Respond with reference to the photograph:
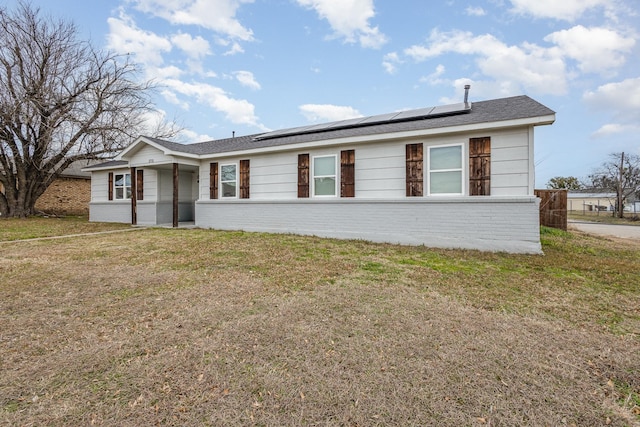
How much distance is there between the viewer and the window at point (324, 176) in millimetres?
9609

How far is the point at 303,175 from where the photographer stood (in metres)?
10.0

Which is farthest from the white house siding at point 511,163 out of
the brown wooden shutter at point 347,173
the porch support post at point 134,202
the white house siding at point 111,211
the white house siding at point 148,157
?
the white house siding at point 111,211

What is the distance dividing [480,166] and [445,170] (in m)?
0.81

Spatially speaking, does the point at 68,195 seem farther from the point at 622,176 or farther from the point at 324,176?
the point at 622,176

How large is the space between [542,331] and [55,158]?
2086 centimetres

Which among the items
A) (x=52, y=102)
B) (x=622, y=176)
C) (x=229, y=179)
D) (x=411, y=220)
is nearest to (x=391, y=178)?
(x=411, y=220)

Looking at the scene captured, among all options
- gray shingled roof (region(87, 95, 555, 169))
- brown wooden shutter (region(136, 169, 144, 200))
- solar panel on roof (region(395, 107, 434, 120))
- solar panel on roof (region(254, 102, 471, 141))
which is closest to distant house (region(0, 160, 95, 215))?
brown wooden shutter (region(136, 169, 144, 200))

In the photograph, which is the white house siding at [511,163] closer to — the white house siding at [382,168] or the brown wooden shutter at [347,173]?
the white house siding at [382,168]

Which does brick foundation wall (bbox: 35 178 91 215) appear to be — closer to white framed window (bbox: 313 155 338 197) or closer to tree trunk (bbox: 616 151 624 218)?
white framed window (bbox: 313 155 338 197)

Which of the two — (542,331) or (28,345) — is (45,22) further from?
(542,331)

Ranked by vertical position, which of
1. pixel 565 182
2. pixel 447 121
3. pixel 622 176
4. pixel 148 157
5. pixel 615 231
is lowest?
pixel 615 231

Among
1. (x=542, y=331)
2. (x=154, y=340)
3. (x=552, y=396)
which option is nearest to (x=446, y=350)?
(x=552, y=396)

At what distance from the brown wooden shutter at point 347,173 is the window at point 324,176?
1.03ft

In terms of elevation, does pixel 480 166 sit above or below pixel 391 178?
above
